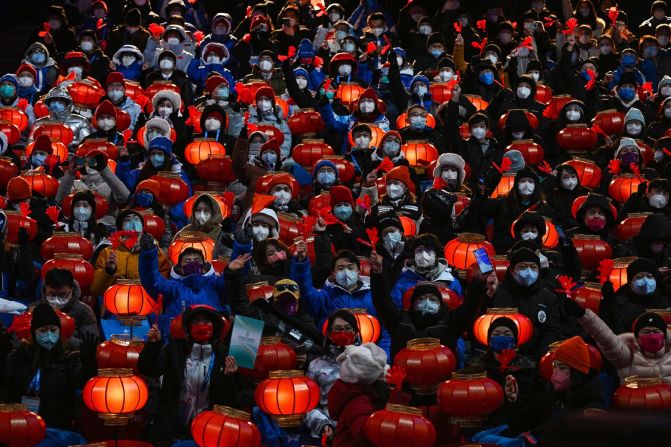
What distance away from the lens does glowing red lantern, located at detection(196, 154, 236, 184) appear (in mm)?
13609

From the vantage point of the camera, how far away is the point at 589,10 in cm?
1900

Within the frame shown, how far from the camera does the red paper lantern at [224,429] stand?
8.13 meters

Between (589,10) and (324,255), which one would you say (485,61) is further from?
(324,255)

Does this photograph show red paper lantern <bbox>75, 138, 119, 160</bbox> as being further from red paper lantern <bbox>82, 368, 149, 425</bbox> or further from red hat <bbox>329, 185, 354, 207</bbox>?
red paper lantern <bbox>82, 368, 149, 425</bbox>

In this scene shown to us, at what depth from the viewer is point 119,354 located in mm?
9164

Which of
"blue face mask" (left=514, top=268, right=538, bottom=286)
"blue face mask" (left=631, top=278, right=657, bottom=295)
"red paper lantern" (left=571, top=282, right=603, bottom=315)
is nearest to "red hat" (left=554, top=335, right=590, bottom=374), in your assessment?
"blue face mask" (left=514, top=268, right=538, bottom=286)

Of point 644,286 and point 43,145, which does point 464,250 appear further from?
point 43,145

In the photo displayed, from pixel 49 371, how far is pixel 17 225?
3126 millimetres

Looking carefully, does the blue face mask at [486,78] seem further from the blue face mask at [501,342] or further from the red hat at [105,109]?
the blue face mask at [501,342]

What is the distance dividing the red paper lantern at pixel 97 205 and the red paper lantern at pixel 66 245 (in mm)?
824

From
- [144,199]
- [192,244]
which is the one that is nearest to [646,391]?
[192,244]

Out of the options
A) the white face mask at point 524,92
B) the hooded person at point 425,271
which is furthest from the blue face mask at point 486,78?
the hooded person at point 425,271

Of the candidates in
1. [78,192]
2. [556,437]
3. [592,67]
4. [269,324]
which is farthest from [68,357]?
[592,67]

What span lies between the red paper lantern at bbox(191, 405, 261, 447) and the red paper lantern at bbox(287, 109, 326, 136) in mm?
6959
